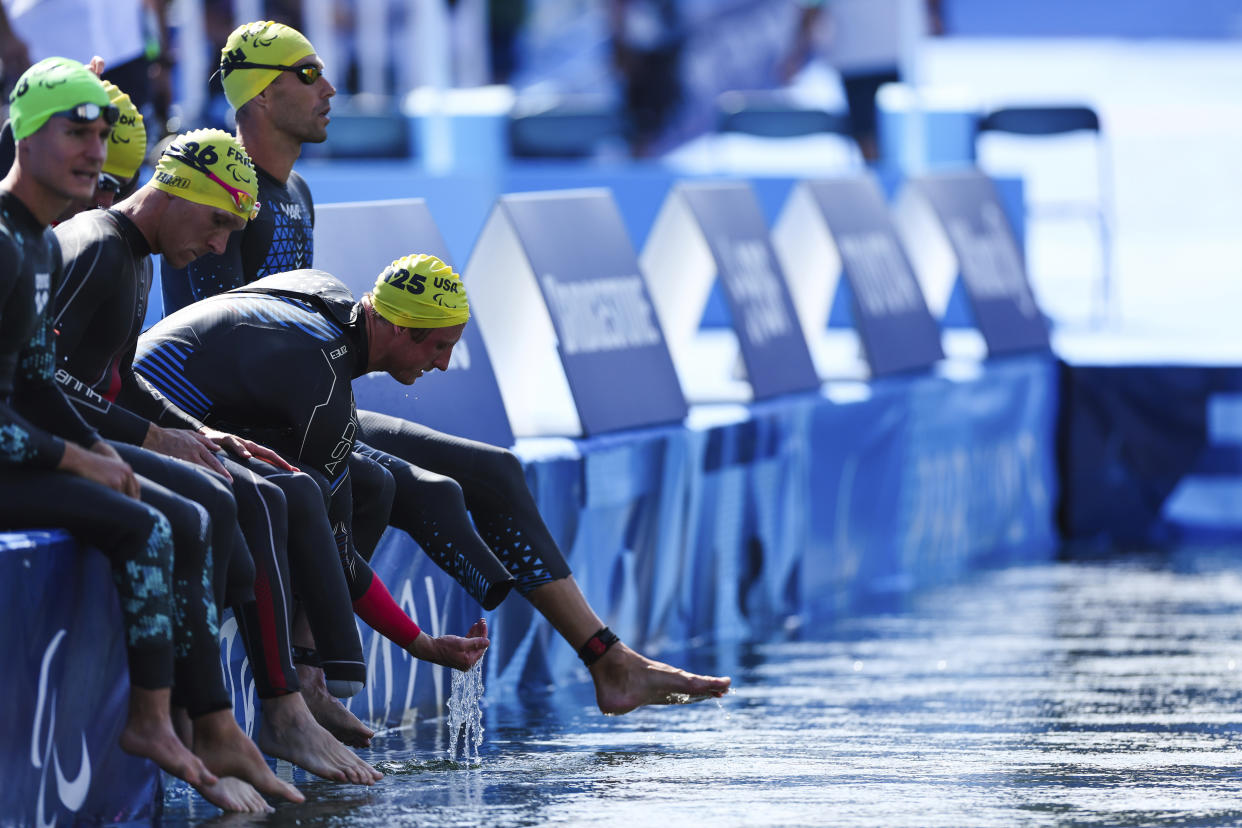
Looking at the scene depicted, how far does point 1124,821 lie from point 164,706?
1.89m

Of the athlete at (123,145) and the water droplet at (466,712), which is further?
the water droplet at (466,712)

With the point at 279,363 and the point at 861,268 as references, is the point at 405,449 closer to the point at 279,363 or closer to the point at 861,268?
the point at 279,363

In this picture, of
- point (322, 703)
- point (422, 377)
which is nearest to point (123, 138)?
point (322, 703)

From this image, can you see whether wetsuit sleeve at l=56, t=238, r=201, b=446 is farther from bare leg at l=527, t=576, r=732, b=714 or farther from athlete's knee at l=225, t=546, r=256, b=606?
bare leg at l=527, t=576, r=732, b=714

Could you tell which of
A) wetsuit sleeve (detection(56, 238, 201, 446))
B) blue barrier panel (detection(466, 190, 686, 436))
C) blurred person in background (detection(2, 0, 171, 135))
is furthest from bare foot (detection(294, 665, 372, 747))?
blurred person in background (detection(2, 0, 171, 135))

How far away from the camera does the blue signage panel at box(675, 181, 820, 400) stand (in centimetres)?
805

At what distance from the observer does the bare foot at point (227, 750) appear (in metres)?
4.32

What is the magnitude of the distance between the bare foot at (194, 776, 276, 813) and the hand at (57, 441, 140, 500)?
1.91ft

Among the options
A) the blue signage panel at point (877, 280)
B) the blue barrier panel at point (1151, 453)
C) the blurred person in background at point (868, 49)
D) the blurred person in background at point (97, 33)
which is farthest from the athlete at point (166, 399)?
the blurred person in background at point (868, 49)

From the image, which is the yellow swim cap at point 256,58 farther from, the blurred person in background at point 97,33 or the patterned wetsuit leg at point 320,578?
the blurred person in background at point 97,33

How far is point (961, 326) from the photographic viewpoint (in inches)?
527

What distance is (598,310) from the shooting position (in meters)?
7.16

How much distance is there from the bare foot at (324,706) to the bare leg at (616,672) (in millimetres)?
746

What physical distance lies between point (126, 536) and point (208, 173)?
2.92ft
